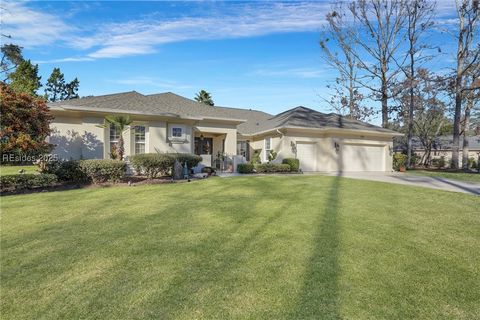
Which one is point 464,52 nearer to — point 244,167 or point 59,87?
point 244,167

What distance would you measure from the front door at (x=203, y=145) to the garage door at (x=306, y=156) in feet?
20.3

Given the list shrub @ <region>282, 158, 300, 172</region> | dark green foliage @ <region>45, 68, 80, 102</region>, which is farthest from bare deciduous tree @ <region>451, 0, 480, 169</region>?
dark green foliage @ <region>45, 68, 80, 102</region>

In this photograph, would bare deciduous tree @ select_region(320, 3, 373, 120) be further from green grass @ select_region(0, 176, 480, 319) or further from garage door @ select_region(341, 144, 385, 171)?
green grass @ select_region(0, 176, 480, 319)

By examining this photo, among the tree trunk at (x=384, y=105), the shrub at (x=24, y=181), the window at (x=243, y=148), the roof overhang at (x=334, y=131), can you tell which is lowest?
the shrub at (x=24, y=181)

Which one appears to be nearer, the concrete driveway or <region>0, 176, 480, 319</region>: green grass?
<region>0, 176, 480, 319</region>: green grass

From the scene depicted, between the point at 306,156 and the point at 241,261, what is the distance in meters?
16.3

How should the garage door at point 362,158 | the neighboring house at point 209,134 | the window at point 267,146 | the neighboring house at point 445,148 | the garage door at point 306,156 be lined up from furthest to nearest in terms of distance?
1. the neighboring house at point 445,148
2. the window at point 267,146
3. the garage door at point 362,158
4. the garage door at point 306,156
5. the neighboring house at point 209,134

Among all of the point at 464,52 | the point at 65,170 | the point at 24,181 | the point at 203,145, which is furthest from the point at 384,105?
the point at 24,181

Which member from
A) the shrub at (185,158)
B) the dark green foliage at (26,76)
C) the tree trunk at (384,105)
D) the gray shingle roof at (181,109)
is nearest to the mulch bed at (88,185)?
the shrub at (185,158)

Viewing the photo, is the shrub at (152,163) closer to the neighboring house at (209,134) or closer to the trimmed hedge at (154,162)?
the trimmed hedge at (154,162)

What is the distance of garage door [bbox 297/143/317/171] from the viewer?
19266 mm

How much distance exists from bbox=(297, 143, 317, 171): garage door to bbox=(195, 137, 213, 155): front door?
243 inches

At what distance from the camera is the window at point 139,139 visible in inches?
593

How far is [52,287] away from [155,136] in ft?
41.0
